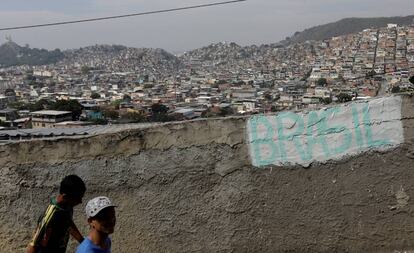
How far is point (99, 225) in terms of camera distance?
2104mm

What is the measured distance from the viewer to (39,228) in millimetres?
2701

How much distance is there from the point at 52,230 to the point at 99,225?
2.24ft

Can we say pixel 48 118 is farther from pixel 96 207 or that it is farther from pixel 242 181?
pixel 96 207

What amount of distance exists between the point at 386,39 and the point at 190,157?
7186cm

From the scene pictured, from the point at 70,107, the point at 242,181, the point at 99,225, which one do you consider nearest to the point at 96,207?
the point at 99,225

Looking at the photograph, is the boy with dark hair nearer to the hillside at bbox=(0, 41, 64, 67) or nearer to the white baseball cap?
the white baseball cap

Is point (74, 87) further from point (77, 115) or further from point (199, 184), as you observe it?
point (199, 184)

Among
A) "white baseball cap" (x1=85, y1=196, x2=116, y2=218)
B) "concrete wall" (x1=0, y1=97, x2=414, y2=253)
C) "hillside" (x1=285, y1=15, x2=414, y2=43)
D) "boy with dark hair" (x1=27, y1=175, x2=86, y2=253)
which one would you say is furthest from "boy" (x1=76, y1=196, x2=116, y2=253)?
"hillside" (x1=285, y1=15, x2=414, y2=43)

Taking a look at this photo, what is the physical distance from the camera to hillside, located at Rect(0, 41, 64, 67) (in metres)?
173

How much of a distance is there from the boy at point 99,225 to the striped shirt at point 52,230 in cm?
A: 63

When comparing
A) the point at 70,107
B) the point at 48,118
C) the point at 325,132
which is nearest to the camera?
the point at 325,132

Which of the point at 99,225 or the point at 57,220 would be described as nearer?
the point at 99,225

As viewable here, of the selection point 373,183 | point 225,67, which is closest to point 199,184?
point 373,183

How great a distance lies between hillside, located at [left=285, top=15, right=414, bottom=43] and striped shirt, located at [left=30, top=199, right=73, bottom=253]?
347 feet
